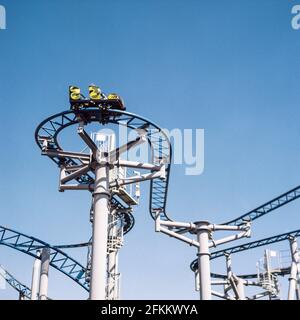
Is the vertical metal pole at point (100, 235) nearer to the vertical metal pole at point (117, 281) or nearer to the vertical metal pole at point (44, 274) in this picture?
the vertical metal pole at point (117, 281)

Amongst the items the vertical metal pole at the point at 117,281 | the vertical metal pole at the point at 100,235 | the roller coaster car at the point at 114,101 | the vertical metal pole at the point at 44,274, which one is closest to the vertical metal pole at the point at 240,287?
the vertical metal pole at the point at 117,281

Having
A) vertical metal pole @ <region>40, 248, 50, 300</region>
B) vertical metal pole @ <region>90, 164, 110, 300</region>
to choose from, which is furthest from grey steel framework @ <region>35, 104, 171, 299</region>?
vertical metal pole @ <region>40, 248, 50, 300</region>

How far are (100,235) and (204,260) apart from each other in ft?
37.2

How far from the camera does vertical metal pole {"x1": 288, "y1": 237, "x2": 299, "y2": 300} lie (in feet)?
103

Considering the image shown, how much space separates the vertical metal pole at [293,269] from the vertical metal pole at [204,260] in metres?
7.44

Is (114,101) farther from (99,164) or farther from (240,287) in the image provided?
(240,287)

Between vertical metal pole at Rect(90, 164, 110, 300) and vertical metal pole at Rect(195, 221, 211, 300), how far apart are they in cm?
1009

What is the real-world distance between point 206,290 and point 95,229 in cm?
1107

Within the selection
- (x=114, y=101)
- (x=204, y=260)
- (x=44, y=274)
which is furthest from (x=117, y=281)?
(x=114, y=101)

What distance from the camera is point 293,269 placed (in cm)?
3294

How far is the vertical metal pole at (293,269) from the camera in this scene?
103ft
